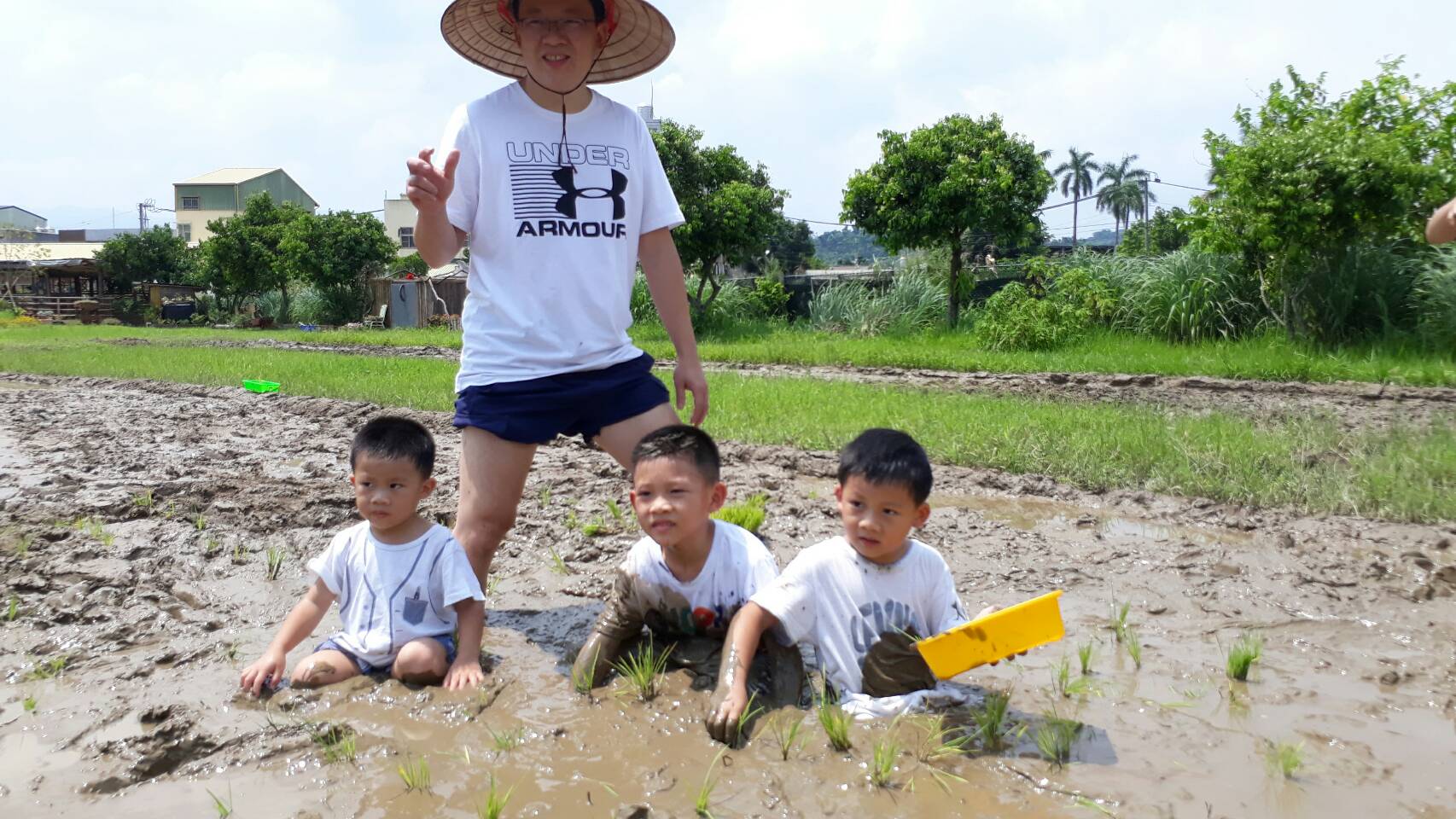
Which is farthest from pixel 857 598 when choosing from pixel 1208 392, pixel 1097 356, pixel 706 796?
pixel 1097 356

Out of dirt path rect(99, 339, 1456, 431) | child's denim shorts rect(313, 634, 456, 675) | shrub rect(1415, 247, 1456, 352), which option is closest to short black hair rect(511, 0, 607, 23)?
child's denim shorts rect(313, 634, 456, 675)

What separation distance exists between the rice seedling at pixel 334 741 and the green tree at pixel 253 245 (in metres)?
31.5

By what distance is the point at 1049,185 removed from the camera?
1711 cm

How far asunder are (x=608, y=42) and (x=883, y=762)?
2227 millimetres

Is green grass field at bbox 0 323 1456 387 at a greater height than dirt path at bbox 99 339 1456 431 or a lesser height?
greater

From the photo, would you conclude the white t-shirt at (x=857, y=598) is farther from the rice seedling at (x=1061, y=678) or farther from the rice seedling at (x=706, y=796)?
the rice seedling at (x=706, y=796)

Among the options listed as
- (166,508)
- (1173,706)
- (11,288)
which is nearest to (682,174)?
(166,508)

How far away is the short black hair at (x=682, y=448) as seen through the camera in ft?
8.91

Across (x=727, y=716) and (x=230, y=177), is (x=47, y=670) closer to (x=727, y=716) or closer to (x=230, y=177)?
(x=727, y=716)

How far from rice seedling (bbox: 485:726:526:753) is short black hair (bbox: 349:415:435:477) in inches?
32.0

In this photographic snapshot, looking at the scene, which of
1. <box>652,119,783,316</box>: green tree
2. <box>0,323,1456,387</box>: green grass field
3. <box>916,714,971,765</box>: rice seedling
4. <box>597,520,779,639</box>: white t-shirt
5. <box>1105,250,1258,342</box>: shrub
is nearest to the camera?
<box>916,714,971,765</box>: rice seedling

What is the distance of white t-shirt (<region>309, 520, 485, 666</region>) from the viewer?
2969 millimetres

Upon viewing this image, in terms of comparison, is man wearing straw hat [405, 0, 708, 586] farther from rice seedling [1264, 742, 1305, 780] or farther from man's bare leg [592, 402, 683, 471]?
rice seedling [1264, 742, 1305, 780]

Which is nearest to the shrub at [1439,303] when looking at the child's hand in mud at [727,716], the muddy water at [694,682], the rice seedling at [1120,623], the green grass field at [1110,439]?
the green grass field at [1110,439]
